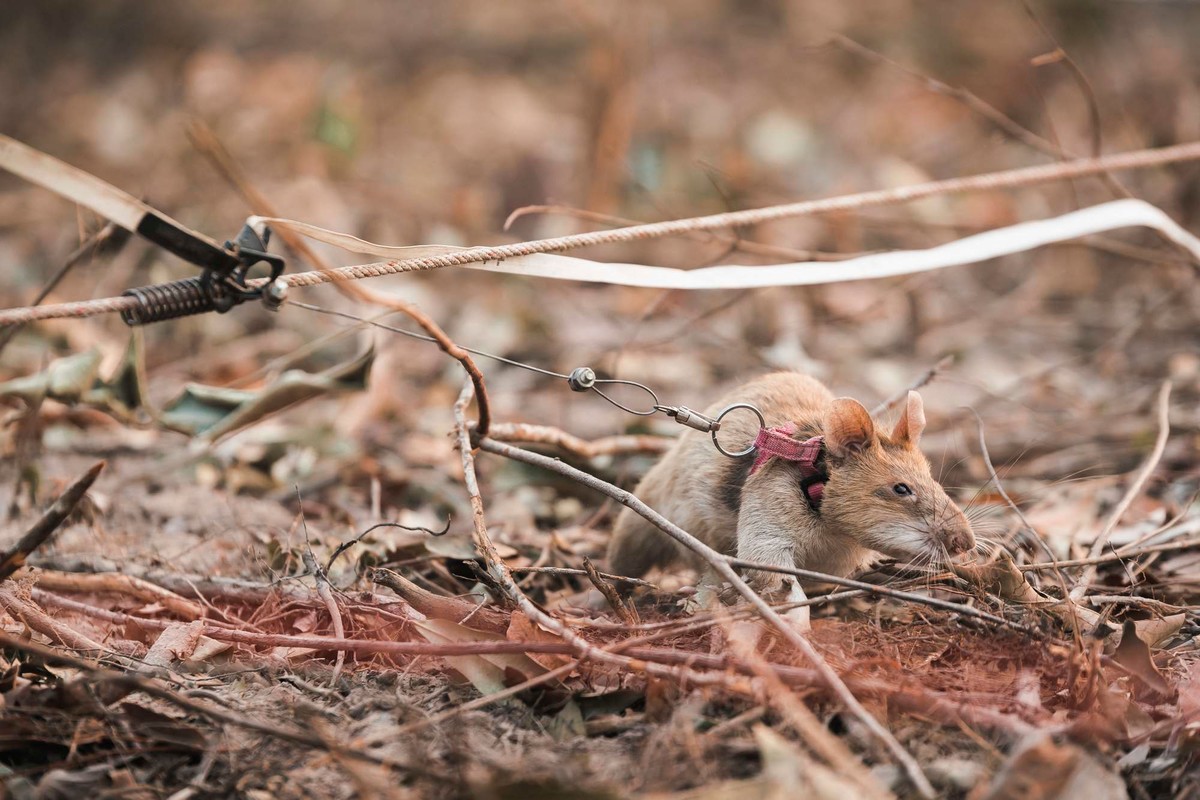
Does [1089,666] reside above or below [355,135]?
below

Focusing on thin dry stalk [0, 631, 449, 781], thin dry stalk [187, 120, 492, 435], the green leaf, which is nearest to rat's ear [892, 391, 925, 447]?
thin dry stalk [187, 120, 492, 435]

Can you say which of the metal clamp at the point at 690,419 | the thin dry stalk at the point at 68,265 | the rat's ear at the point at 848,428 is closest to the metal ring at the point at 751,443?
the metal clamp at the point at 690,419

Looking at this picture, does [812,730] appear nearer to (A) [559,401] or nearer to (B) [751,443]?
(B) [751,443]

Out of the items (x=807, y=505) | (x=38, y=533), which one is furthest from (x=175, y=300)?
(x=807, y=505)

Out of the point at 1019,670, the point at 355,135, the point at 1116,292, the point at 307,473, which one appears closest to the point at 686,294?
the point at 355,135

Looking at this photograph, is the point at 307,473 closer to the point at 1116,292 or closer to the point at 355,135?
the point at 355,135

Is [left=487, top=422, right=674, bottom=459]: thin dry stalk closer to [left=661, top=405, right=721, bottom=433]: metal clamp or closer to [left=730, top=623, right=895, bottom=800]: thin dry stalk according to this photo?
[left=661, top=405, right=721, bottom=433]: metal clamp
